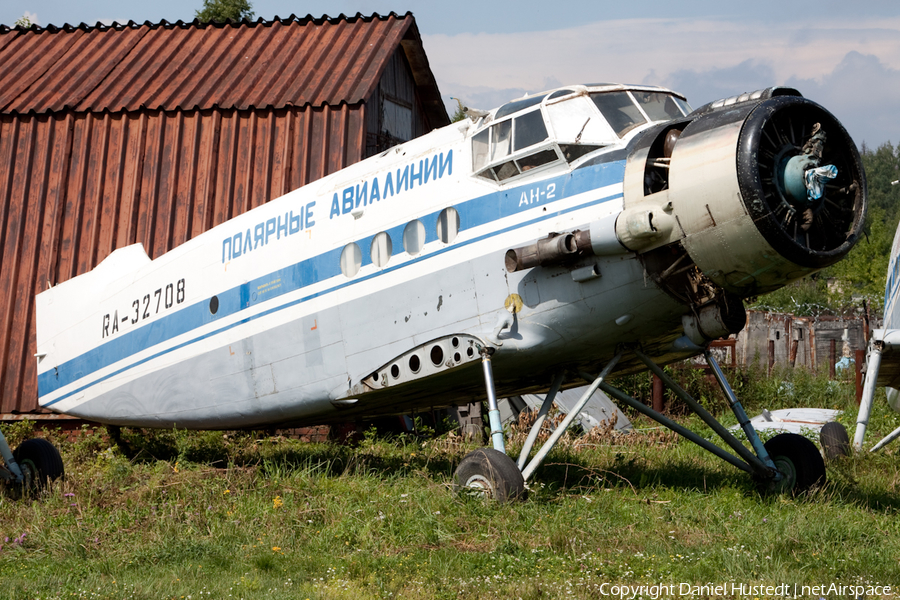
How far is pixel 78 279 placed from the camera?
12.9m

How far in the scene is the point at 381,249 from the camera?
891 cm

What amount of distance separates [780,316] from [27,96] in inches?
987

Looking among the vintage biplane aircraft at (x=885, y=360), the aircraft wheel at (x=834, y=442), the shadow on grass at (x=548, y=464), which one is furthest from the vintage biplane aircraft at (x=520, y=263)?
the vintage biplane aircraft at (x=885, y=360)

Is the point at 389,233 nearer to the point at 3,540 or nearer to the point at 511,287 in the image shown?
the point at 511,287

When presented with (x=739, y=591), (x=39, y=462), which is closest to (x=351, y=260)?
(x=39, y=462)

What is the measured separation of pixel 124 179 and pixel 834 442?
1352 centimetres

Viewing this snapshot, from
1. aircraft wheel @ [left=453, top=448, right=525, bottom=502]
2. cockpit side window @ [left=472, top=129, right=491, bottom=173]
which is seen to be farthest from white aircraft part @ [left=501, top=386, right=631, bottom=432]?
cockpit side window @ [left=472, top=129, right=491, bottom=173]

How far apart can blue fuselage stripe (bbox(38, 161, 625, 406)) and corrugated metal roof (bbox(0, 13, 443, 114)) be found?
20.1 ft

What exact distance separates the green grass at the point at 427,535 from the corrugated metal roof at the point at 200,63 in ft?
28.2

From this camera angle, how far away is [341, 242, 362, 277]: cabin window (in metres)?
9.12

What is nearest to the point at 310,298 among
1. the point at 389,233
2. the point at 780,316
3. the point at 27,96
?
the point at 389,233

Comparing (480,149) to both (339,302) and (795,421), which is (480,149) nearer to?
(339,302)

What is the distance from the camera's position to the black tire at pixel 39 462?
1039 cm

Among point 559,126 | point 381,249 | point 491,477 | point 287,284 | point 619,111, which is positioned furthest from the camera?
point 287,284
